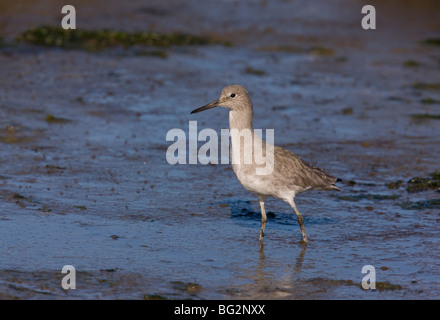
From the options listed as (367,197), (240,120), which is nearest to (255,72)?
(367,197)

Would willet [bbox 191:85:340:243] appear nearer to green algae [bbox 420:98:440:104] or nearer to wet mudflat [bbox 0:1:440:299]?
wet mudflat [bbox 0:1:440:299]

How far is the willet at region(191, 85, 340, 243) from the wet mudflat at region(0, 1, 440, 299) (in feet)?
1.91

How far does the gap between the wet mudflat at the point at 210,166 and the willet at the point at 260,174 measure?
1.91ft

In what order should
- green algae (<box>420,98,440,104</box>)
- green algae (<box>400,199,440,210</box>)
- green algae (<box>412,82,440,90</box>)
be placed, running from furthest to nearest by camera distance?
green algae (<box>412,82,440,90</box>)
green algae (<box>420,98,440,104</box>)
green algae (<box>400,199,440,210</box>)

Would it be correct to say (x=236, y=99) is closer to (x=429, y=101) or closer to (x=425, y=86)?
(x=429, y=101)

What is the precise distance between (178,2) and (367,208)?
1343cm

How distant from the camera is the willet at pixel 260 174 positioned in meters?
8.07

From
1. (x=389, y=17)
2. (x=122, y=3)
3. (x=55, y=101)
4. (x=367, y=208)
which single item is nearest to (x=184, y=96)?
(x=55, y=101)

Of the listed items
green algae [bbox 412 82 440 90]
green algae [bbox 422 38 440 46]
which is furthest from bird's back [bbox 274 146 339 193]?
green algae [bbox 422 38 440 46]

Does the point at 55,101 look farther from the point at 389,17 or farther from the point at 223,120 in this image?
the point at 389,17

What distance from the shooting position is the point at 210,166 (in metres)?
11.0

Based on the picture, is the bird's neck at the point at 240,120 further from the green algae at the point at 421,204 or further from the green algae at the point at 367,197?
the green algae at the point at 421,204

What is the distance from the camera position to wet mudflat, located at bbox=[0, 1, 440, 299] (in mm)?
7387

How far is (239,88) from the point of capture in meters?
8.52
